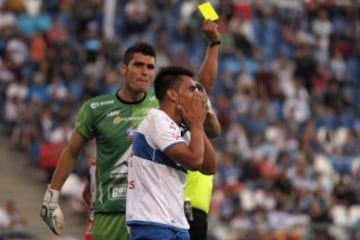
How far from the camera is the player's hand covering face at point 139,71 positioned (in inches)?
432

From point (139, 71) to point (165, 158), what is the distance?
1497mm

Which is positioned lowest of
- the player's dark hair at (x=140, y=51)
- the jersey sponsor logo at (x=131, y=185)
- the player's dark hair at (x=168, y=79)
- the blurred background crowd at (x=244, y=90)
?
the jersey sponsor logo at (x=131, y=185)

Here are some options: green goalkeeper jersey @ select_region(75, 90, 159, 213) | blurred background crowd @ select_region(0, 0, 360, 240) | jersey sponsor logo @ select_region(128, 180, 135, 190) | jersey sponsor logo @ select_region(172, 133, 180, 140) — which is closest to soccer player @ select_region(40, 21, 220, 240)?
green goalkeeper jersey @ select_region(75, 90, 159, 213)

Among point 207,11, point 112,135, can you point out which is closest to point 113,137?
point 112,135

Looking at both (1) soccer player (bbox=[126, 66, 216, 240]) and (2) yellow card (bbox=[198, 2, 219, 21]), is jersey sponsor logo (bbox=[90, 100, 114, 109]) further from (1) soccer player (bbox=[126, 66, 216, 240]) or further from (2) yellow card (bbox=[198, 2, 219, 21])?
(1) soccer player (bbox=[126, 66, 216, 240])

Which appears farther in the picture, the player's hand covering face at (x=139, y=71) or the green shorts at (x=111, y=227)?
the green shorts at (x=111, y=227)

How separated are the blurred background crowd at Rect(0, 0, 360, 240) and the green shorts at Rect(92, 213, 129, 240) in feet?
32.1

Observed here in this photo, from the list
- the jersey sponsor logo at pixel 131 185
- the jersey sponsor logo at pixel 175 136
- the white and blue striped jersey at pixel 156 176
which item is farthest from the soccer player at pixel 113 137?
the jersey sponsor logo at pixel 175 136

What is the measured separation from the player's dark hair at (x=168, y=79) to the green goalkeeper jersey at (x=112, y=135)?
1283 millimetres

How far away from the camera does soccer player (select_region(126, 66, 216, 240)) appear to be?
376 inches

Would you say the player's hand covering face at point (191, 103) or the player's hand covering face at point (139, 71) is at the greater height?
the player's hand covering face at point (139, 71)

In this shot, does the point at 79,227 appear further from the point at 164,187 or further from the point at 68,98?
the point at 164,187

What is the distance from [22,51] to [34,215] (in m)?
3.88

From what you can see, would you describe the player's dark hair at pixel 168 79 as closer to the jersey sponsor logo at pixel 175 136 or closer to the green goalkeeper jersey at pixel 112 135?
the jersey sponsor logo at pixel 175 136
